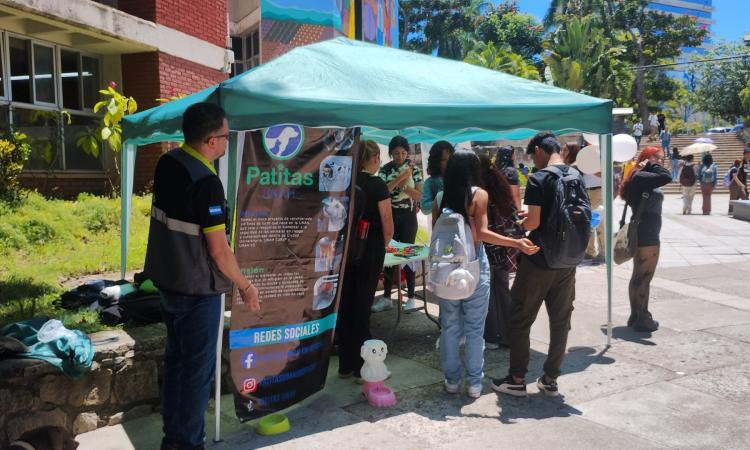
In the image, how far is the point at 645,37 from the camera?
45.8 meters

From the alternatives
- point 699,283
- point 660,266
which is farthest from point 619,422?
point 660,266

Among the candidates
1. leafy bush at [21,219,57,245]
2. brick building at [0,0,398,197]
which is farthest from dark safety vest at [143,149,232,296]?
brick building at [0,0,398,197]

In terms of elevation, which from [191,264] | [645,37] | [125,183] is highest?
[645,37]

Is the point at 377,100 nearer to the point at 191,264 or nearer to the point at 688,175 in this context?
the point at 191,264

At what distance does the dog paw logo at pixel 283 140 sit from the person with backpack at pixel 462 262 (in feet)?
3.65

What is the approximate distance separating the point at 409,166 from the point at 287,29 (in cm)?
1580

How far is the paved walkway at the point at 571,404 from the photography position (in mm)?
3818

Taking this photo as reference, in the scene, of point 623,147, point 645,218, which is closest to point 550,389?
point 645,218

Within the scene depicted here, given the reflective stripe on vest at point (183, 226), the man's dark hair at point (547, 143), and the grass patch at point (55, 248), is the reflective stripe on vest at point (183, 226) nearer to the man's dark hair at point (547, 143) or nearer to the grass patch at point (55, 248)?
the grass patch at point (55, 248)

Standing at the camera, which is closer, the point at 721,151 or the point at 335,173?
the point at 335,173

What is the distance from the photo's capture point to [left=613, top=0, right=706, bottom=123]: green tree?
4478 centimetres

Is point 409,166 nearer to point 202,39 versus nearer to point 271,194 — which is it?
point 271,194

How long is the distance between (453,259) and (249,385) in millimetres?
1606

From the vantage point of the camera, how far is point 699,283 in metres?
8.89
